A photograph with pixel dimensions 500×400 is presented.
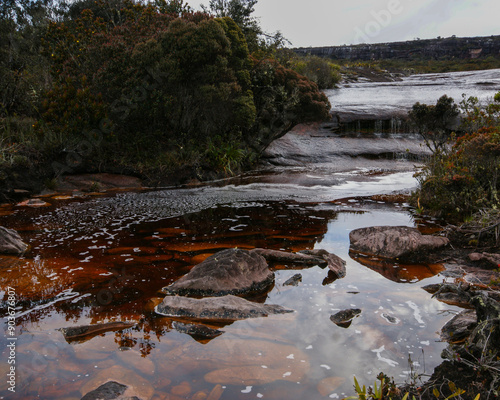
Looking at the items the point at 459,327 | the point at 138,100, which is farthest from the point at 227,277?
the point at 138,100

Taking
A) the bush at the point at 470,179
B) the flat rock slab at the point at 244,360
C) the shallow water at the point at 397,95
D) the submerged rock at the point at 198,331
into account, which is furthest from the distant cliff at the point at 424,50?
the flat rock slab at the point at 244,360

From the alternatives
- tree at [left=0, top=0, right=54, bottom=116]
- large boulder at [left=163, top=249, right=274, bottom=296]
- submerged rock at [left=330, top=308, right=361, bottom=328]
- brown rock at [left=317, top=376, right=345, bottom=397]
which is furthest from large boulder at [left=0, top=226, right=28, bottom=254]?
tree at [left=0, top=0, right=54, bottom=116]

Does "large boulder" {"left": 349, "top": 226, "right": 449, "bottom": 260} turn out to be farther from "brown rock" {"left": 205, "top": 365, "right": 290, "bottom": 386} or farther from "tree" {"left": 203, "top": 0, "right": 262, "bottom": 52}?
"tree" {"left": 203, "top": 0, "right": 262, "bottom": 52}

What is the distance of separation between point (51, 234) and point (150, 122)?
6382mm

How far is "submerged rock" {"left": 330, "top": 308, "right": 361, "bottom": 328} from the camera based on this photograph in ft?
11.6

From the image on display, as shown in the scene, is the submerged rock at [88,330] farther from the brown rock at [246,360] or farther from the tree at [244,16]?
the tree at [244,16]

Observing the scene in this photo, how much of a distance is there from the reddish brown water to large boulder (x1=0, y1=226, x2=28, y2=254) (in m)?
0.17

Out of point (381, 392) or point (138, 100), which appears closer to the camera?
point (381, 392)

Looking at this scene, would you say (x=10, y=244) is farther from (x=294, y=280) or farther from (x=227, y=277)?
(x=294, y=280)

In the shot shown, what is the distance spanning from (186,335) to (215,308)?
1.35ft

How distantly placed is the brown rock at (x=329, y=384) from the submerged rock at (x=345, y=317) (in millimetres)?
771

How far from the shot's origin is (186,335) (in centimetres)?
336

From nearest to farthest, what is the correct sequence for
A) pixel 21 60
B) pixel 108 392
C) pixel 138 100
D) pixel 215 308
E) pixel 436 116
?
pixel 108 392 → pixel 215 308 → pixel 436 116 → pixel 138 100 → pixel 21 60

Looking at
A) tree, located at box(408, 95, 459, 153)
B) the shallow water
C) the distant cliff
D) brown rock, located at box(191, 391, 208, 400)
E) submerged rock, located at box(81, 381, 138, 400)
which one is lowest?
brown rock, located at box(191, 391, 208, 400)
